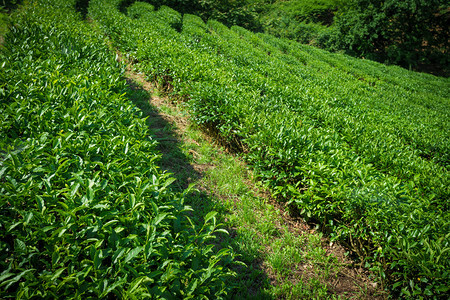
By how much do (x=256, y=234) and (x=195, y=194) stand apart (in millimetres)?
1150

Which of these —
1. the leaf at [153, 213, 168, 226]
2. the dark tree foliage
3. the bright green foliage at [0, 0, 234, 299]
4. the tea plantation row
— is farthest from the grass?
the dark tree foliage

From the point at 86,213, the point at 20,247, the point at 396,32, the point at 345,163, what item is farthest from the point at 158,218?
the point at 396,32

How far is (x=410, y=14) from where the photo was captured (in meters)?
24.3

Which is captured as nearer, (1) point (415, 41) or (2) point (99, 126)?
(2) point (99, 126)

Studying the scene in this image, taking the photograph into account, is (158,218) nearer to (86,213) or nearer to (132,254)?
(132,254)

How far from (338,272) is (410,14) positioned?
115 feet

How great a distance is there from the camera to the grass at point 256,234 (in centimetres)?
237

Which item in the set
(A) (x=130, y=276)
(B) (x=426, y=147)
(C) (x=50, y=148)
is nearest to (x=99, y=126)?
(C) (x=50, y=148)

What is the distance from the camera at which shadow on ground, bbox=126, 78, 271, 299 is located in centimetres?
230

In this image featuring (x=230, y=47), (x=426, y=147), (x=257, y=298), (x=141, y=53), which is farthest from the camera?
(x=230, y=47)

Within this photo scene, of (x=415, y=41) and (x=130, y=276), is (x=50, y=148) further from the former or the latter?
(x=415, y=41)

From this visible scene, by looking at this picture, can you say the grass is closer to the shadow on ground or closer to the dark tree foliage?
the shadow on ground

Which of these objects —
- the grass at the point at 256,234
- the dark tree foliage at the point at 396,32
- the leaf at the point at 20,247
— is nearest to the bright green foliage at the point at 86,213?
the leaf at the point at 20,247

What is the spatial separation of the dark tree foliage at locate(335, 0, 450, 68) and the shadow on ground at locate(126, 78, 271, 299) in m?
30.5
